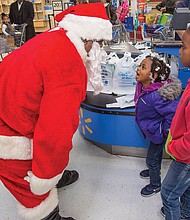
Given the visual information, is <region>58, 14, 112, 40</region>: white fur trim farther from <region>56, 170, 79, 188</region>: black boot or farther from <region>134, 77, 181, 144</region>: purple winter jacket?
<region>56, 170, 79, 188</region>: black boot

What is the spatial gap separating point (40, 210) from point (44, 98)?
0.74 m

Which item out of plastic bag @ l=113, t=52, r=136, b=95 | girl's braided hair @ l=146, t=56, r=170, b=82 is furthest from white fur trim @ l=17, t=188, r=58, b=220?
plastic bag @ l=113, t=52, r=136, b=95

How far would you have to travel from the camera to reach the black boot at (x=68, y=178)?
236cm

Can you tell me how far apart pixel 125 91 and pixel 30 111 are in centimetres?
149

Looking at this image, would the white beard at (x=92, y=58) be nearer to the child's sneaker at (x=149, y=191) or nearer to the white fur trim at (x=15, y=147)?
the white fur trim at (x=15, y=147)

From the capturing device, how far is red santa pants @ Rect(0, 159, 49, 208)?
1.52 meters

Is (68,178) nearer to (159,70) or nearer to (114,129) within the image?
(114,129)

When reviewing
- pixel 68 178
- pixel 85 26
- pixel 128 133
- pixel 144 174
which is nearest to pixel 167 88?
pixel 85 26

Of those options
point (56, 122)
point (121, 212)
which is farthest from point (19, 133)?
point (121, 212)

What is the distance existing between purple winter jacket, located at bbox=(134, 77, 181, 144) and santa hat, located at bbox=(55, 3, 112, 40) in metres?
0.55

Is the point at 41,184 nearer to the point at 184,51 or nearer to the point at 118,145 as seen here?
the point at 184,51

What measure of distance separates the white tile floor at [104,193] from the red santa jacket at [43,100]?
0.77 metres

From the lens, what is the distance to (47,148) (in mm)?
1363

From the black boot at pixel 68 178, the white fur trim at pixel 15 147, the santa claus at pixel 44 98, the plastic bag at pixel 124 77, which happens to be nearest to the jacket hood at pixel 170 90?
the santa claus at pixel 44 98
